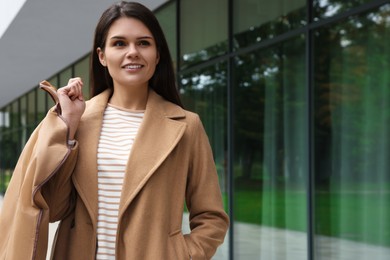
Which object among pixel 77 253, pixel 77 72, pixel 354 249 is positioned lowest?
pixel 354 249

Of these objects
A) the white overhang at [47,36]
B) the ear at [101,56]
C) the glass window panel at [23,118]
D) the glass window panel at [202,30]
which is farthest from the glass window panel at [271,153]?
the glass window panel at [23,118]

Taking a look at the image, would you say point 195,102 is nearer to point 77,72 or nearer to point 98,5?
point 98,5

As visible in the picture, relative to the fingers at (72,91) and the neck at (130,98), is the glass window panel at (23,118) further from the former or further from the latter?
the fingers at (72,91)

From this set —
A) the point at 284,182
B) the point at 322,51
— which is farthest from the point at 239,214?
the point at 322,51

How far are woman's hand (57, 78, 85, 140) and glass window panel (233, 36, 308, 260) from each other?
3.76 meters

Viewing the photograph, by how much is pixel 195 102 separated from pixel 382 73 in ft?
11.0

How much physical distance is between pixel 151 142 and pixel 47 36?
9082 mm

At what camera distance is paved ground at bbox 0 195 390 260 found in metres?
4.93

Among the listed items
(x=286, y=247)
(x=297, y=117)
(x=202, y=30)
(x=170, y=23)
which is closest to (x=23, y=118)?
(x=170, y=23)

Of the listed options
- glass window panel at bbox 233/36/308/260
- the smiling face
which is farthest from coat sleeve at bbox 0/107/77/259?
glass window panel at bbox 233/36/308/260

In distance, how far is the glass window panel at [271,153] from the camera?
569 centimetres

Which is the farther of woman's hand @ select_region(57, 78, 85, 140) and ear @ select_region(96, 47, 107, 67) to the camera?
ear @ select_region(96, 47, 107, 67)

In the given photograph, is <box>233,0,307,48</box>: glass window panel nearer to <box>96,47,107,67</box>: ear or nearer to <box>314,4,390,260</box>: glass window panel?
<box>314,4,390,260</box>: glass window panel

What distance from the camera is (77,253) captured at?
2004 mm
